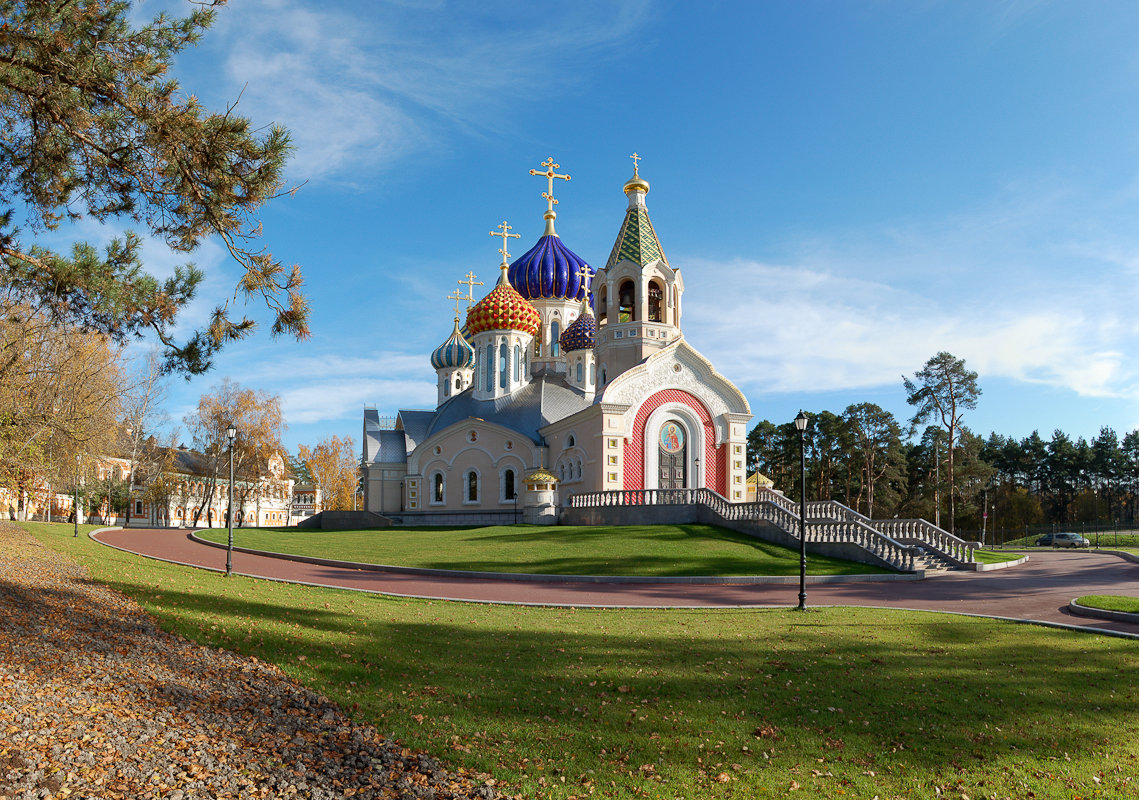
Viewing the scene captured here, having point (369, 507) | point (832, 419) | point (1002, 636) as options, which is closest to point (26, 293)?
point (1002, 636)

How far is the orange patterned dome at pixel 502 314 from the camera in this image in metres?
49.6

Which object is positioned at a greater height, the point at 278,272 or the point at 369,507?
the point at 278,272

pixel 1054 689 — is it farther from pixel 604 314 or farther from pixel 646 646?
pixel 604 314

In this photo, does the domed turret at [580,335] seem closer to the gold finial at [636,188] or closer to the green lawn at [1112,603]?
the gold finial at [636,188]

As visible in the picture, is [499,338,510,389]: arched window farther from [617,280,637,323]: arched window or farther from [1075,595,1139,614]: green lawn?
[1075,595,1139,614]: green lawn

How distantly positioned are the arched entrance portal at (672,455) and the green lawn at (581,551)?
669cm

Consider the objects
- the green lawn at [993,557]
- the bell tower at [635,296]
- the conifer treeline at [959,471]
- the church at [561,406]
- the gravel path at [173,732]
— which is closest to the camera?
the gravel path at [173,732]

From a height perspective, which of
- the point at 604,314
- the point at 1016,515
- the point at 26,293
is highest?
the point at 604,314

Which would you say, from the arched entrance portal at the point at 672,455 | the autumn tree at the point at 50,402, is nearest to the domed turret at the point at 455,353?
the arched entrance portal at the point at 672,455

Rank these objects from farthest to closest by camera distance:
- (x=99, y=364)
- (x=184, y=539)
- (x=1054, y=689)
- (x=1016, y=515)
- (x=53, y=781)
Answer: (x=1016, y=515) → (x=184, y=539) → (x=99, y=364) → (x=1054, y=689) → (x=53, y=781)

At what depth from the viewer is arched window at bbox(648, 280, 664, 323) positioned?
42.6 m

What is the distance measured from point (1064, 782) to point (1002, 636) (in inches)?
255

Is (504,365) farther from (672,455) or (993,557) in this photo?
(993,557)

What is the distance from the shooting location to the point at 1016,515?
7600 cm
